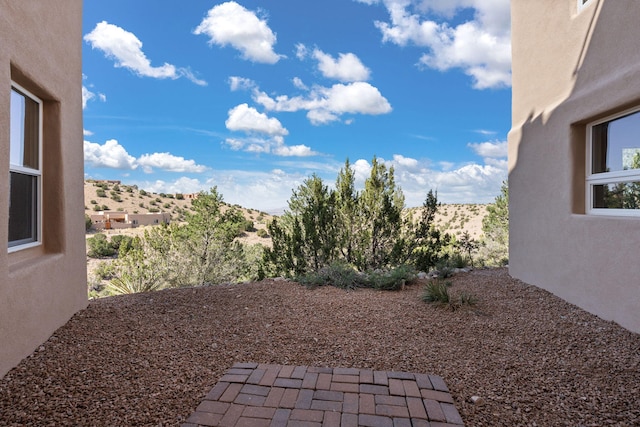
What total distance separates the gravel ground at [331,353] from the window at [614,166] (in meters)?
1.49

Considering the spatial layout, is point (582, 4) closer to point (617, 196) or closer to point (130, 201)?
point (617, 196)

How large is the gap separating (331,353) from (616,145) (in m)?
4.55

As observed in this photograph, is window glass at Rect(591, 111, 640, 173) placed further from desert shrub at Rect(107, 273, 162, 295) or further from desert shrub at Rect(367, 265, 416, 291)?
A: desert shrub at Rect(107, 273, 162, 295)

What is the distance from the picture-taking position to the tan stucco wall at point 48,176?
325 centimetres

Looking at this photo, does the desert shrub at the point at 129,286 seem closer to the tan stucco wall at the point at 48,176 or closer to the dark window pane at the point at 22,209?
the tan stucco wall at the point at 48,176

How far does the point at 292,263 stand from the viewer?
9242 mm

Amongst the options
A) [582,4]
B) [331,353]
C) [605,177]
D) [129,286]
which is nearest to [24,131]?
[331,353]

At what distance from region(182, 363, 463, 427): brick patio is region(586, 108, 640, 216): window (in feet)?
11.8

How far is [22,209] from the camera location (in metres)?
4.04

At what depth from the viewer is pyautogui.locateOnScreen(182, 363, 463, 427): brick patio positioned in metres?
2.54

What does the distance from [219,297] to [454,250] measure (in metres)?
6.81

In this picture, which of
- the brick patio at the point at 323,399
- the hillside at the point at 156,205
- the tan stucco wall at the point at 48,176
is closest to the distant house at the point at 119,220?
the hillside at the point at 156,205

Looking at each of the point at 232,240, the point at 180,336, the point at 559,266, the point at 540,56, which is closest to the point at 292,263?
the point at 232,240

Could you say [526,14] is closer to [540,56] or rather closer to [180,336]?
[540,56]
